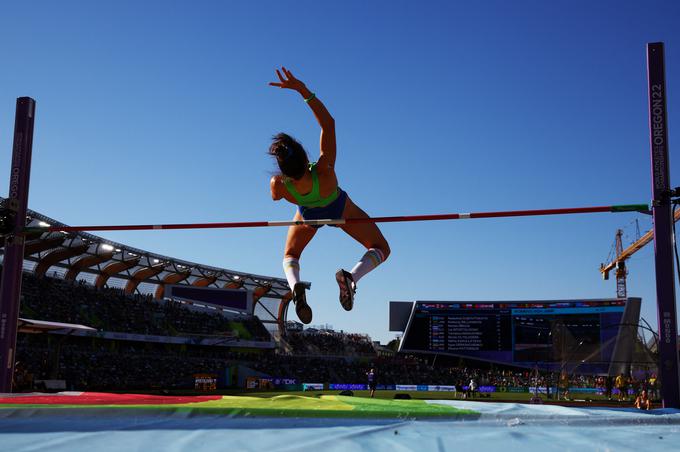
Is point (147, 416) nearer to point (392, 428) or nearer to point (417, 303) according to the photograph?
point (392, 428)

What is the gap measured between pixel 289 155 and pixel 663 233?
3463 millimetres

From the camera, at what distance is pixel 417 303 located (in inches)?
1416

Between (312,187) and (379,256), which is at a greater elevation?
(312,187)

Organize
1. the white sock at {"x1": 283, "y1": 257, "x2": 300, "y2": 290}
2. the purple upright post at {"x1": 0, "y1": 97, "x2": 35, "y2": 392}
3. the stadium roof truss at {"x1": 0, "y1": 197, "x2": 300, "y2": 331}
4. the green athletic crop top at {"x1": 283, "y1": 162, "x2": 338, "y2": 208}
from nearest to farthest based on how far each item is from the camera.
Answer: the green athletic crop top at {"x1": 283, "y1": 162, "x2": 338, "y2": 208} → the white sock at {"x1": 283, "y1": 257, "x2": 300, "y2": 290} → the purple upright post at {"x1": 0, "y1": 97, "x2": 35, "y2": 392} → the stadium roof truss at {"x1": 0, "y1": 197, "x2": 300, "y2": 331}

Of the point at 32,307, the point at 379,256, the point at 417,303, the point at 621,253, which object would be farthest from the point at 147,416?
the point at 621,253

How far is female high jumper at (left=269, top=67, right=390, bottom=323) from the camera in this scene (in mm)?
4867

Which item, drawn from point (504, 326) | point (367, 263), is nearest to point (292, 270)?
point (367, 263)

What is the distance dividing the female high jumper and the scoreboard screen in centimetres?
2934

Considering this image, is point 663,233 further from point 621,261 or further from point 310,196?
point 621,261

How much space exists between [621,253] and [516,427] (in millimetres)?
66644

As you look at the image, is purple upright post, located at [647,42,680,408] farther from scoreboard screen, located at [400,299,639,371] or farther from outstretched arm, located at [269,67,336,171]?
scoreboard screen, located at [400,299,639,371]

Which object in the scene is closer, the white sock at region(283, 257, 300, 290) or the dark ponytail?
the dark ponytail

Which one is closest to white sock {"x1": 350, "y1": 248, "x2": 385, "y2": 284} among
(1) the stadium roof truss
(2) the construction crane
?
(1) the stadium roof truss

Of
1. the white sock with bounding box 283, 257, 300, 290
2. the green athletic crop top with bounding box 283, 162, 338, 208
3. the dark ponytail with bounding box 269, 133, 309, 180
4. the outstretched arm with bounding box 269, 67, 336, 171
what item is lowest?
the white sock with bounding box 283, 257, 300, 290
